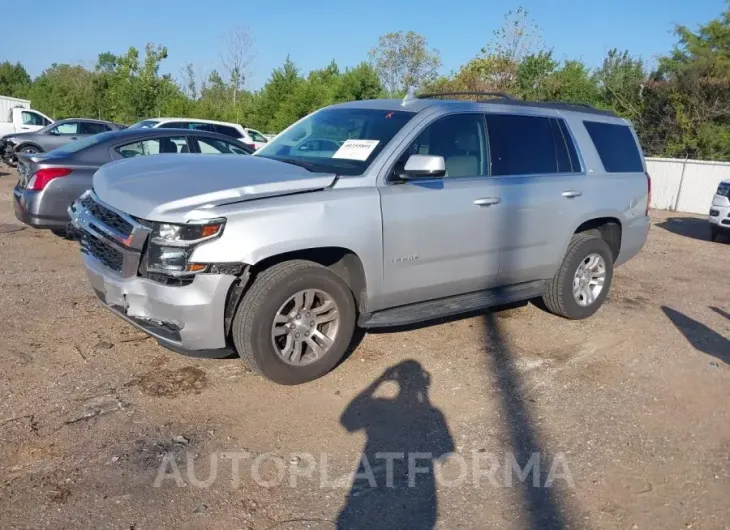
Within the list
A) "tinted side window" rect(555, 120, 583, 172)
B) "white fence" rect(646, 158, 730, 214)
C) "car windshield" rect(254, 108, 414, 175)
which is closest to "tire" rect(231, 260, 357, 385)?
"car windshield" rect(254, 108, 414, 175)

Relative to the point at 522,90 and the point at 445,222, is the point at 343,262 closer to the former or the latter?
the point at 445,222

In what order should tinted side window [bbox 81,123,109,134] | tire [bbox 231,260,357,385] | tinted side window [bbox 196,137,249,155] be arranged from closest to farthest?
tire [bbox 231,260,357,385] < tinted side window [bbox 196,137,249,155] < tinted side window [bbox 81,123,109,134]

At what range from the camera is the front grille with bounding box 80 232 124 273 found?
4148 mm

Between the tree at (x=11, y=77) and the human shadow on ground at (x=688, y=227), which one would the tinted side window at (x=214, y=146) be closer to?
the human shadow on ground at (x=688, y=227)

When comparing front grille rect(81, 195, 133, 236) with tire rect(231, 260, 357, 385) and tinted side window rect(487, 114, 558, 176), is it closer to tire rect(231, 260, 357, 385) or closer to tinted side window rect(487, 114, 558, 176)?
tire rect(231, 260, 357, 385)

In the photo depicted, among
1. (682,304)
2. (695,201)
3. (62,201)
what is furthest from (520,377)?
(695,201)

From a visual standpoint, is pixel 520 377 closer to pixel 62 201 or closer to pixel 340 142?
pixel 340 142

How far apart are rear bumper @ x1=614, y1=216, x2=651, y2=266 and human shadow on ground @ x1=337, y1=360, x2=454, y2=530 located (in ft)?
9.71

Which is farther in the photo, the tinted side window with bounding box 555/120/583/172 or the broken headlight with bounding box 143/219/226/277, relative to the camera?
the tinted side window with bounding box 555/120/583/172

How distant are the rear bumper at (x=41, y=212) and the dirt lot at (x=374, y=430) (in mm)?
1827

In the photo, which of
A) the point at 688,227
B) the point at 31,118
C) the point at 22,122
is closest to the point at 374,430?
the point at 688,227

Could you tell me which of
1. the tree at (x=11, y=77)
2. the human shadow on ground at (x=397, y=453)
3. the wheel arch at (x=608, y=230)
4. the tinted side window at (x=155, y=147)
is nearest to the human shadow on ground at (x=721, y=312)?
the wheel arch at (x=608, y=230)

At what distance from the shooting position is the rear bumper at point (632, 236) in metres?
6.54

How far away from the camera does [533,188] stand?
18.1 ft
